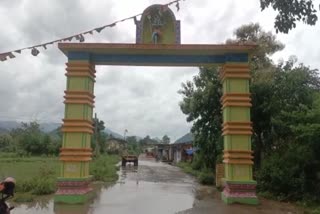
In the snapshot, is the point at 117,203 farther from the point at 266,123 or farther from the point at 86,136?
the point at 266,123

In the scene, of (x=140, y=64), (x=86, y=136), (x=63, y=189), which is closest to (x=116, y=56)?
(x=140, y=64)

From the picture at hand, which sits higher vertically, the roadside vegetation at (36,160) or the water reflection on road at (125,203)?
the roadside vegetation at (36,160)

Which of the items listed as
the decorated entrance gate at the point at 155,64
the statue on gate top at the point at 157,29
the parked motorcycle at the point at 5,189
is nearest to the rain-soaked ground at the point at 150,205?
the decorated entrance gate at the point at 155,64

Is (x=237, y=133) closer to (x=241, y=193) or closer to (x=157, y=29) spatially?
(x=241, y=193)

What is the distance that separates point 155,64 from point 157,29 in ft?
3.80

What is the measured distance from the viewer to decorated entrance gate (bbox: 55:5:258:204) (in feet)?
40.2

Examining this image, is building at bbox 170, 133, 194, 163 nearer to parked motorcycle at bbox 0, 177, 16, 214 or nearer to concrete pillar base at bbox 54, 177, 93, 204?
concrete pillar base at bbox 54, 177, 93, 204

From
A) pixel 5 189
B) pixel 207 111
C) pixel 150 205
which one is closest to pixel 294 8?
pixel 5 189

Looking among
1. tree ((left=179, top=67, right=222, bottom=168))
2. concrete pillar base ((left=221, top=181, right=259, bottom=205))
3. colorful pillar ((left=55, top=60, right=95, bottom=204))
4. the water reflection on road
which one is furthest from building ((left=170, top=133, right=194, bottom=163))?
colorful pillar ((left=55, top=60, right=95, bottom=204))

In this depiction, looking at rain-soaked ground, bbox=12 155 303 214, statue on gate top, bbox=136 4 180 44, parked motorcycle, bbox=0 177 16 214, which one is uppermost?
statue on gate top, bbox=136 4 180 44

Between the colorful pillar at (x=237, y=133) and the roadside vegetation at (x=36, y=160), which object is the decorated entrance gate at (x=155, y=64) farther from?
the roadside vegetation at (x=36, y=160)

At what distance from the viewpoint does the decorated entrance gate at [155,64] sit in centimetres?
1227

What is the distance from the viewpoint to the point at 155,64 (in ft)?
43.2

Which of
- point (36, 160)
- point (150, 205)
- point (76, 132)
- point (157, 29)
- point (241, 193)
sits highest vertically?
point (157, 29)
